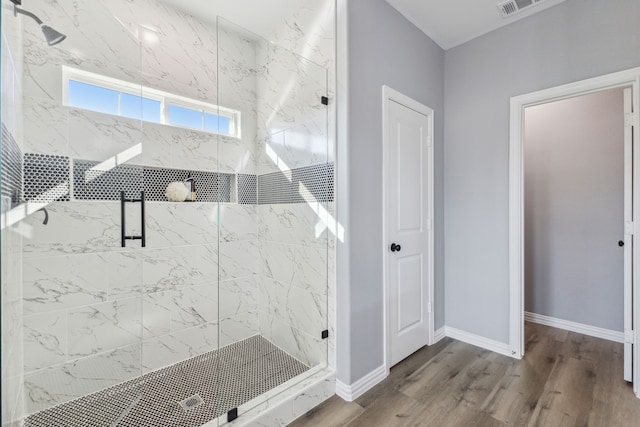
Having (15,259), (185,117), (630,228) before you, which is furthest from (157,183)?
(630,228)

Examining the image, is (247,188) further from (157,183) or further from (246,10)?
(246,10)

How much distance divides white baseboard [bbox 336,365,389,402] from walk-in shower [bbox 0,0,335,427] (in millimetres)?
228

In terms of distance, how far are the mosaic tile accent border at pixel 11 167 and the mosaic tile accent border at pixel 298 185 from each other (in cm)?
154

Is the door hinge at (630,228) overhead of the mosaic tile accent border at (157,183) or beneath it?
beneath

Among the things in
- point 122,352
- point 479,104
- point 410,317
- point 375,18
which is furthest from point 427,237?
point 122,352

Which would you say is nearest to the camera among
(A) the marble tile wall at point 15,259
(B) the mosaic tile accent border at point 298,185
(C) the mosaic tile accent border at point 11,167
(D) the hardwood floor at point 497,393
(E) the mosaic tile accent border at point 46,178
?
(C) the mosaic tile accent border at point 11,167

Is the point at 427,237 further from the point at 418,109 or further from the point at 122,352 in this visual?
the point at 122,352

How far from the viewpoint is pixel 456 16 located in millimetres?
2486

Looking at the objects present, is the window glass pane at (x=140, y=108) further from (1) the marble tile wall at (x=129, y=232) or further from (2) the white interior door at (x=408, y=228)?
(2) the white interior door at (x=408, y=228)

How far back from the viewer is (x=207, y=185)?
105 inches

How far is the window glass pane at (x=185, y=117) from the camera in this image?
2.50 meters

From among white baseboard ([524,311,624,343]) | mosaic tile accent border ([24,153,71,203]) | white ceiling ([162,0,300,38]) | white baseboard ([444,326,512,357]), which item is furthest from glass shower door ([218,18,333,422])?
white baseboard ([524,311,624,343])

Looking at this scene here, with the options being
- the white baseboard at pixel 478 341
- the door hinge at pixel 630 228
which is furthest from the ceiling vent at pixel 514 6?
the white baseboard at pixel 478 341

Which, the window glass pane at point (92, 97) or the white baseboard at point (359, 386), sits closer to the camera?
the window glass pane at point (92, 97)
